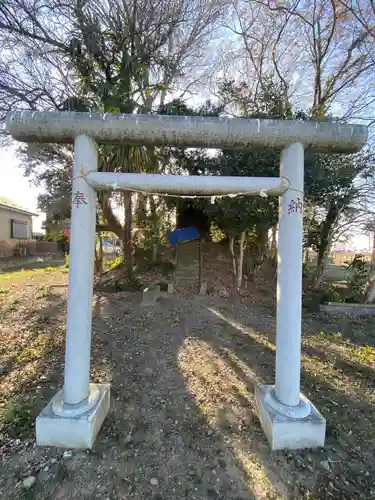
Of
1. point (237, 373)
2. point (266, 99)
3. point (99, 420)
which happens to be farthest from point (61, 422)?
point (266, 99)

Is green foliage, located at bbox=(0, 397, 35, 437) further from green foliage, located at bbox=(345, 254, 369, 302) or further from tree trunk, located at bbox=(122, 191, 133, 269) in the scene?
green foliage, located at bbox=(345, 254, 369, 302)

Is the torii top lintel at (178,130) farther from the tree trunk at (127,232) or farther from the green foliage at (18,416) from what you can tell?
the tree trunk at (127,232)

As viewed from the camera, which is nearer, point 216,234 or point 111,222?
point 111,222

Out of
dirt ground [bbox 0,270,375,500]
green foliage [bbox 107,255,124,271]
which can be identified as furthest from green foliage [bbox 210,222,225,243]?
dirt ground [bbox 0,270,375,500]

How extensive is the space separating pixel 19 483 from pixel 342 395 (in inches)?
118

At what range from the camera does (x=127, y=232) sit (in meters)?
7.35

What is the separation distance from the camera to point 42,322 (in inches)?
186

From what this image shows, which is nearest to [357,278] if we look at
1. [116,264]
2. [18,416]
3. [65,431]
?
[116,264]

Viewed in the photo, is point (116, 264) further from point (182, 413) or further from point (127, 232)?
point (182, 413)

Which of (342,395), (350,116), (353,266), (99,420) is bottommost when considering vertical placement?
(342,395)

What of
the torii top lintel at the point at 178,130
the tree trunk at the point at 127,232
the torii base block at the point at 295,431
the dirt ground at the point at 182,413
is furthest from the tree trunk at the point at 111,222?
the torii base block at the point at 295,431

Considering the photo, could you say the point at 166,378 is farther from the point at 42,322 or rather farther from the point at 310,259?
the point at 310,259

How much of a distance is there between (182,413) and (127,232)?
5608mm

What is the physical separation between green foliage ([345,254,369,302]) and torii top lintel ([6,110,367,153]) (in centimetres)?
673
